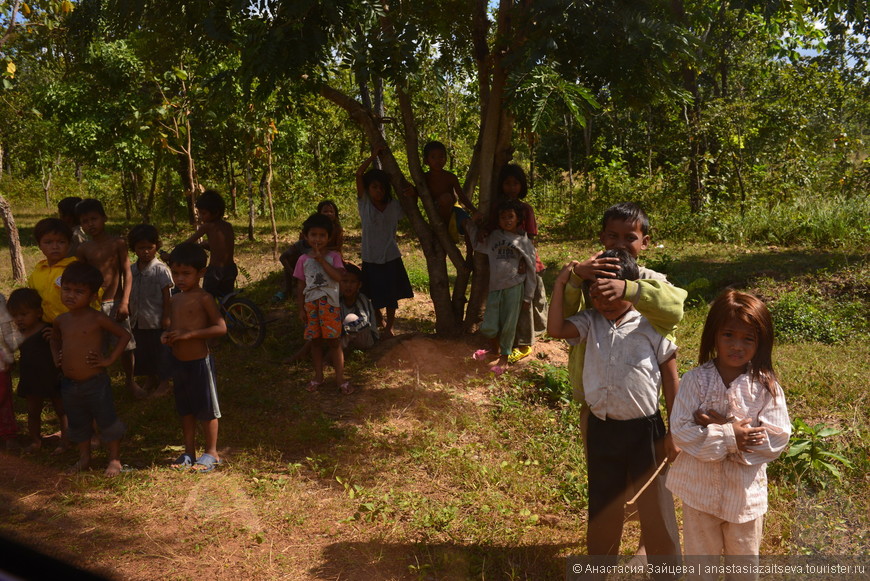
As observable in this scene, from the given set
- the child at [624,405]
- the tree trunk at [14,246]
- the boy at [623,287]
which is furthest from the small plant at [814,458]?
the tree trunk at [14,246]

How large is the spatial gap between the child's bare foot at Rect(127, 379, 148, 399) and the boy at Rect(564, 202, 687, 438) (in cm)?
405

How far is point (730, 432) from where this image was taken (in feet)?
8.00

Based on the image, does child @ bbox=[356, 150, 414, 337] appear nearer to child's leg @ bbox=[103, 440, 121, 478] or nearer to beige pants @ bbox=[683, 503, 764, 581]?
child's leg @ bbox=[103, 440, 121, 478]

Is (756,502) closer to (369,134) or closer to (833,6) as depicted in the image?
(369,134)

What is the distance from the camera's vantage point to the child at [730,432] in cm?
247

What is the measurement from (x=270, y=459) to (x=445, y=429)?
1.22 m

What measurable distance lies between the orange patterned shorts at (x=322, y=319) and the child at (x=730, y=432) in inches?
126

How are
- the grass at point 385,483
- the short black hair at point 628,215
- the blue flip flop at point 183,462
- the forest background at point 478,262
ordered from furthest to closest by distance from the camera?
the blue flip flop at point 183,462 → the forest background at point 478,262 → the grass at point 385,483 → the short black hair at point 628,215

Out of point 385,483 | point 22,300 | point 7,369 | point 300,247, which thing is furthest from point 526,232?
point 7,369

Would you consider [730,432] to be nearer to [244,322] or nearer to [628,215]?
[628,215]

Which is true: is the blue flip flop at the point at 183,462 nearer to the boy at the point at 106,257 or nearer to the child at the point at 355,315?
the boy at the point at 106,257

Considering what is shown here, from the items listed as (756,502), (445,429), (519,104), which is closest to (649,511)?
(756,502)

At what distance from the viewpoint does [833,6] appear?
560 cm

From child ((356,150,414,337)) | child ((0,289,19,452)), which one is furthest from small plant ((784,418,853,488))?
child ((0,289,19,452))
